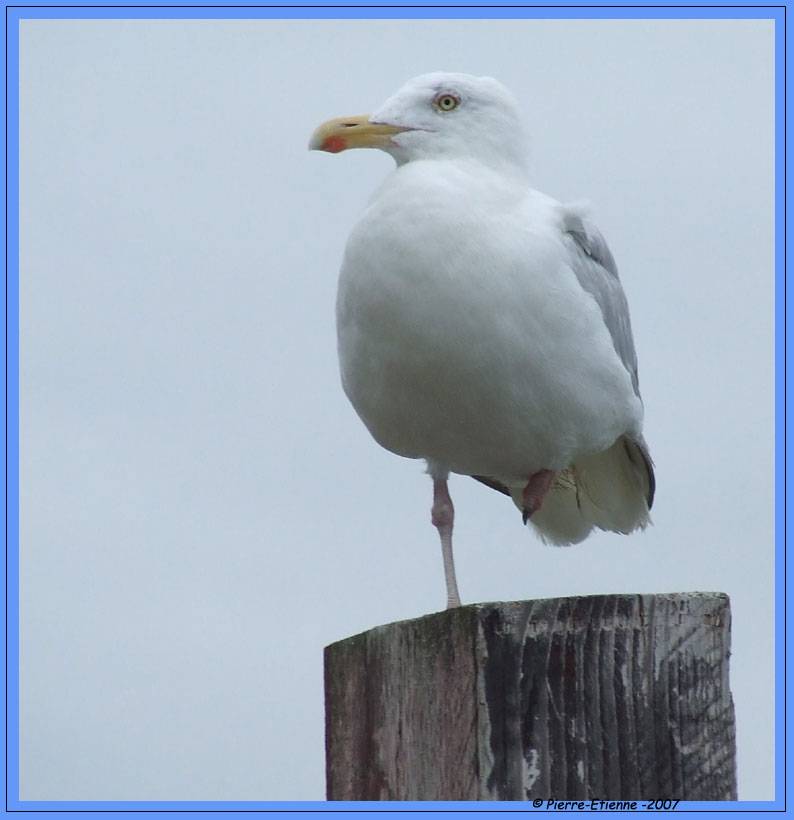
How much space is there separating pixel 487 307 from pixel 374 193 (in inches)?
36.4

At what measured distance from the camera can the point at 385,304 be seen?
6.37 metres

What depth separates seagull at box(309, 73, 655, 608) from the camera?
6.33m

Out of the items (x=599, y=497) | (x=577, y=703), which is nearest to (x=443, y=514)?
(x=599, y=497)

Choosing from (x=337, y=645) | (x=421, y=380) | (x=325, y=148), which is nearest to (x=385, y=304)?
(x=421, y=380)

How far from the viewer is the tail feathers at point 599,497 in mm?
8000

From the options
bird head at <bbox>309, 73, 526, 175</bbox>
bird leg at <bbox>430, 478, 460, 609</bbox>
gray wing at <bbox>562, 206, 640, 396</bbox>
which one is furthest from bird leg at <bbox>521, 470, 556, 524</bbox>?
bird head at <bbox>309, 73, 526, 175</bbox>

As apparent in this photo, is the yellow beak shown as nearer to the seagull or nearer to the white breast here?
the seagull

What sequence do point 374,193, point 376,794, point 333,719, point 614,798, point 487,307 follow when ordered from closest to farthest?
point 614,798, point 376,794, point 333,719, point 487,307, point 374,193

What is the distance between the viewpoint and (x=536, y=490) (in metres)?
7.55

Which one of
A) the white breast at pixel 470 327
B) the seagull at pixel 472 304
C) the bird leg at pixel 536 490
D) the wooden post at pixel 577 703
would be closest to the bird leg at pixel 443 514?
the seagull at pixel 472 304

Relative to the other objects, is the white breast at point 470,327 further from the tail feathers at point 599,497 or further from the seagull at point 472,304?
the tail feathers at point 599,497

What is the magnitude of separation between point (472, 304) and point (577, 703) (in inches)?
83.0

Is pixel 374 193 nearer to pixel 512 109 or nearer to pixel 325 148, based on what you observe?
pixel 325 148

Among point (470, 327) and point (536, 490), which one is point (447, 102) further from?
point (536, 490)
